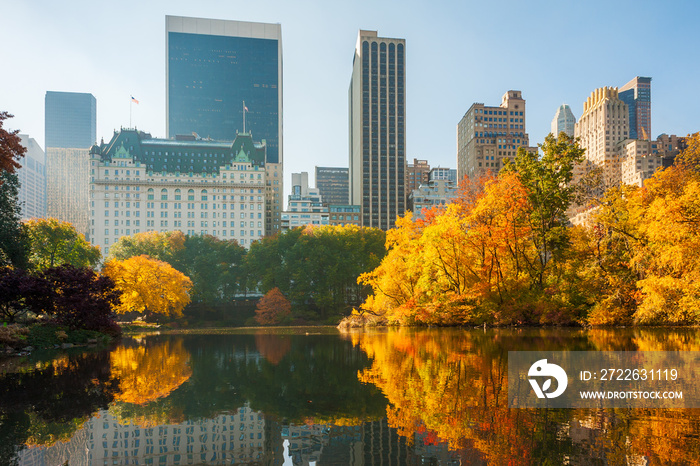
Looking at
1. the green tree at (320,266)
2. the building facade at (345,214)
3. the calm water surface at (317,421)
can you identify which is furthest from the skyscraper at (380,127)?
the calm water surface at (317,421)

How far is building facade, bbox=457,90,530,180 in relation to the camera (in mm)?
147875

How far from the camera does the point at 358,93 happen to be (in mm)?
148750

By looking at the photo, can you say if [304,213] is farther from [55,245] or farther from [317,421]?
[317,421]

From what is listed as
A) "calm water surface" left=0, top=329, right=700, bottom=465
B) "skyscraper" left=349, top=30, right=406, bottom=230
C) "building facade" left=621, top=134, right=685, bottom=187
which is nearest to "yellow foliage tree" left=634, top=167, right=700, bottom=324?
"calm water surface" left=0, top=329, right=700, bottom=465

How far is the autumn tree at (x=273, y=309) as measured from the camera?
60219mm

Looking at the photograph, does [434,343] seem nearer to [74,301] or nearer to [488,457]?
[488,457]

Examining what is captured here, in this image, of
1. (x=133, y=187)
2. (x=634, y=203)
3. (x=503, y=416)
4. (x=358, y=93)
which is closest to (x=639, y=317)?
(x=634, y=203)

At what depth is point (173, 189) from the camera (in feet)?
396

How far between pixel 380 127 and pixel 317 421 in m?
142

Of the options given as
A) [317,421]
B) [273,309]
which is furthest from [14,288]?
[273,309]

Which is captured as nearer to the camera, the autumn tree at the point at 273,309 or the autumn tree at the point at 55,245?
the autumn tree at the point at 55,245

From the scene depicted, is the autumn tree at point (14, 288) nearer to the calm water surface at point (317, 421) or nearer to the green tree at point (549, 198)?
the calm water surface at point (317, 421)

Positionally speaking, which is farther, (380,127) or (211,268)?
(380,127)

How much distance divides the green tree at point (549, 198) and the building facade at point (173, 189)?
96.3m
